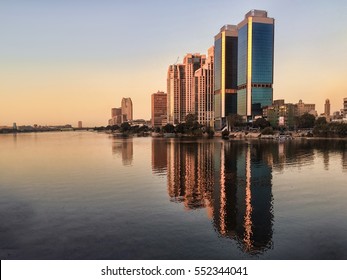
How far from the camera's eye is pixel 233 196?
3503 centimetres

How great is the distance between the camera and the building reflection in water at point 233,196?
2343cm

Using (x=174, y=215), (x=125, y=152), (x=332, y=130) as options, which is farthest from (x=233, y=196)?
(x=332, y=130)

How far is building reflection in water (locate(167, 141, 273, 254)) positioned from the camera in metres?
23.4

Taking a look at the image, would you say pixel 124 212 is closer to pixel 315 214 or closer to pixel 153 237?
pixel 153 237

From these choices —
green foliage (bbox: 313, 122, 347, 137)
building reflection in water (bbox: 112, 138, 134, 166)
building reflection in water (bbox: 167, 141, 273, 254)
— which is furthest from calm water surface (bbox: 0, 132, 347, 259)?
green foliage (bbox: 313, 122, 347, 137)

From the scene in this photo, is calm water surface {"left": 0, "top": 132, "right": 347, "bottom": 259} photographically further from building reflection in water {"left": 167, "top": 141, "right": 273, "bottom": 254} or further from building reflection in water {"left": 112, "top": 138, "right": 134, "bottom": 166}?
building reflection in water {"left": 112, "top": 138, "right": 134, "bottom": 166}

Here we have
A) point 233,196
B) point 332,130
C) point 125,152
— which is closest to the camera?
point 233,196

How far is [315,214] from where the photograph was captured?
1096 inches

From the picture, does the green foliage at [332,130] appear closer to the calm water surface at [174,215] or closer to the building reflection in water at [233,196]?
the building reflection in water at [233,196]

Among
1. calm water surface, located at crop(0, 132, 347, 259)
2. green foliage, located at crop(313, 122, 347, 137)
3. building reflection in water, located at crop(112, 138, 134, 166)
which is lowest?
calm water surface, located at crop(0, 132, 347, 259)

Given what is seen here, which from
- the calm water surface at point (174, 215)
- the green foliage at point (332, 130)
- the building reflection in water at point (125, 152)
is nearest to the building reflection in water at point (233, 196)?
the calm water surface at point (174, 215)

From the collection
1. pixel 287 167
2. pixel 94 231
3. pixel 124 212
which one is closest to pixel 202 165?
pixel 287 167

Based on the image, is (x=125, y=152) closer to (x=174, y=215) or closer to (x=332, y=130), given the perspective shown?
(x=174, y=215)

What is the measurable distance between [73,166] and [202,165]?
2411cm
